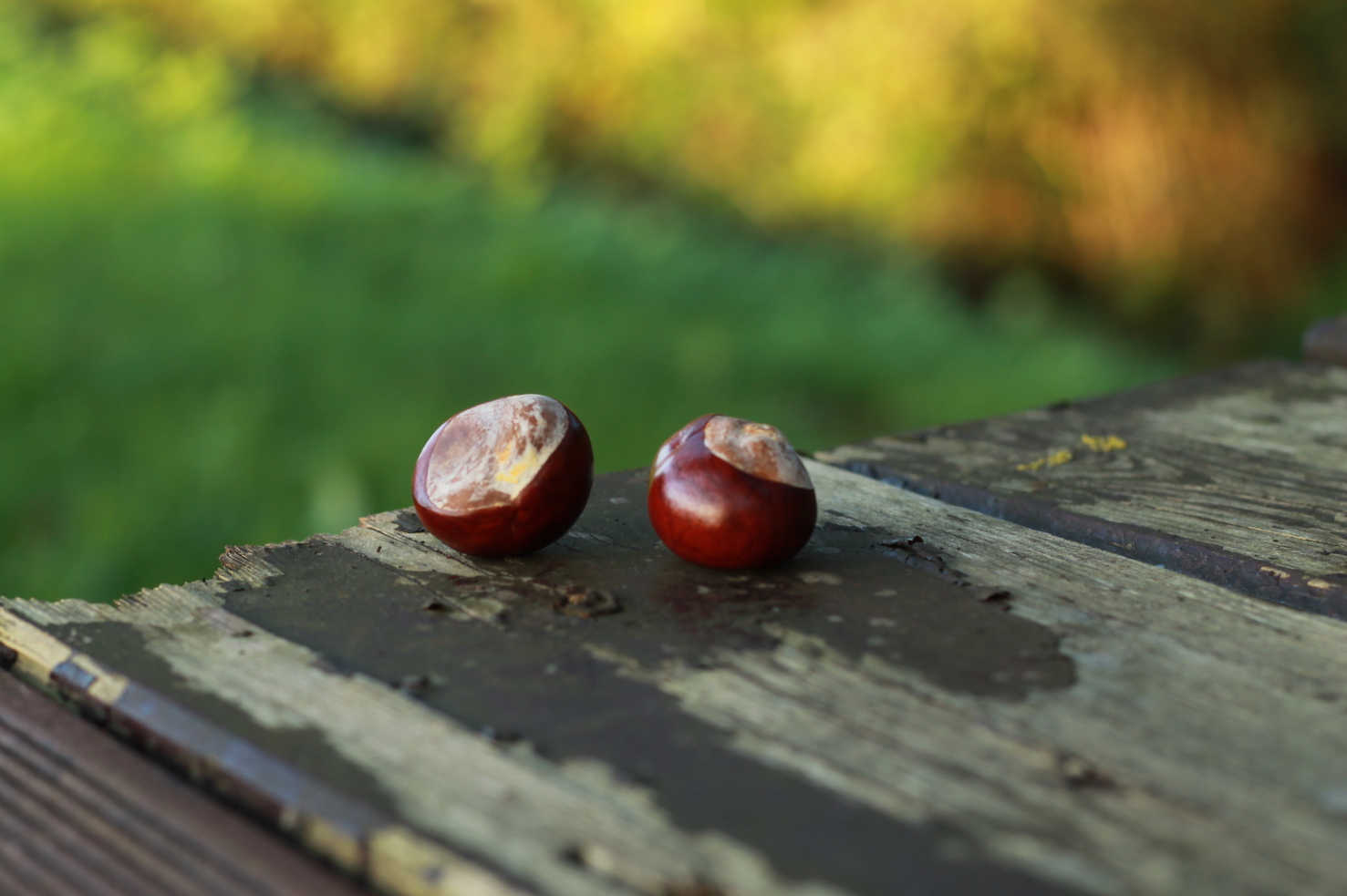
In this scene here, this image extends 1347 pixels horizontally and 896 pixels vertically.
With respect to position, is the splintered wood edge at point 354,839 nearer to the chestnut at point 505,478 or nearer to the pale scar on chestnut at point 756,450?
the chestnut at point 505,478

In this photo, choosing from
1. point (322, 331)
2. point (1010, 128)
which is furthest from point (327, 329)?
point (1010, 128)

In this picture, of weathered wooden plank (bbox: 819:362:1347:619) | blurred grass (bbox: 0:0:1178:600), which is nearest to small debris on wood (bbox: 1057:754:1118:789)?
weathered wooden plank (bbox: 819:362:1347:619)

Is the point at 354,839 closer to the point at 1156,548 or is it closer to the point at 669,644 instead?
the point at 669,644

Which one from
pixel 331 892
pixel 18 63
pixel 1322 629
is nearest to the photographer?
pixel 331 892

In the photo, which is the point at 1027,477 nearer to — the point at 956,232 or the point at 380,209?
the point at 380,209

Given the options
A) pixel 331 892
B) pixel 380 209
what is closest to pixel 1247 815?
pixel 331 892

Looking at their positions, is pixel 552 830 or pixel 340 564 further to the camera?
pixel 340 564

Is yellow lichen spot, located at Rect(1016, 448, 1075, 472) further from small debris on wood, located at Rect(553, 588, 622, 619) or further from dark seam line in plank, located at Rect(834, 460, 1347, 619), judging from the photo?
small debris on wood, located at Rect(553, 588, 622, 619)
